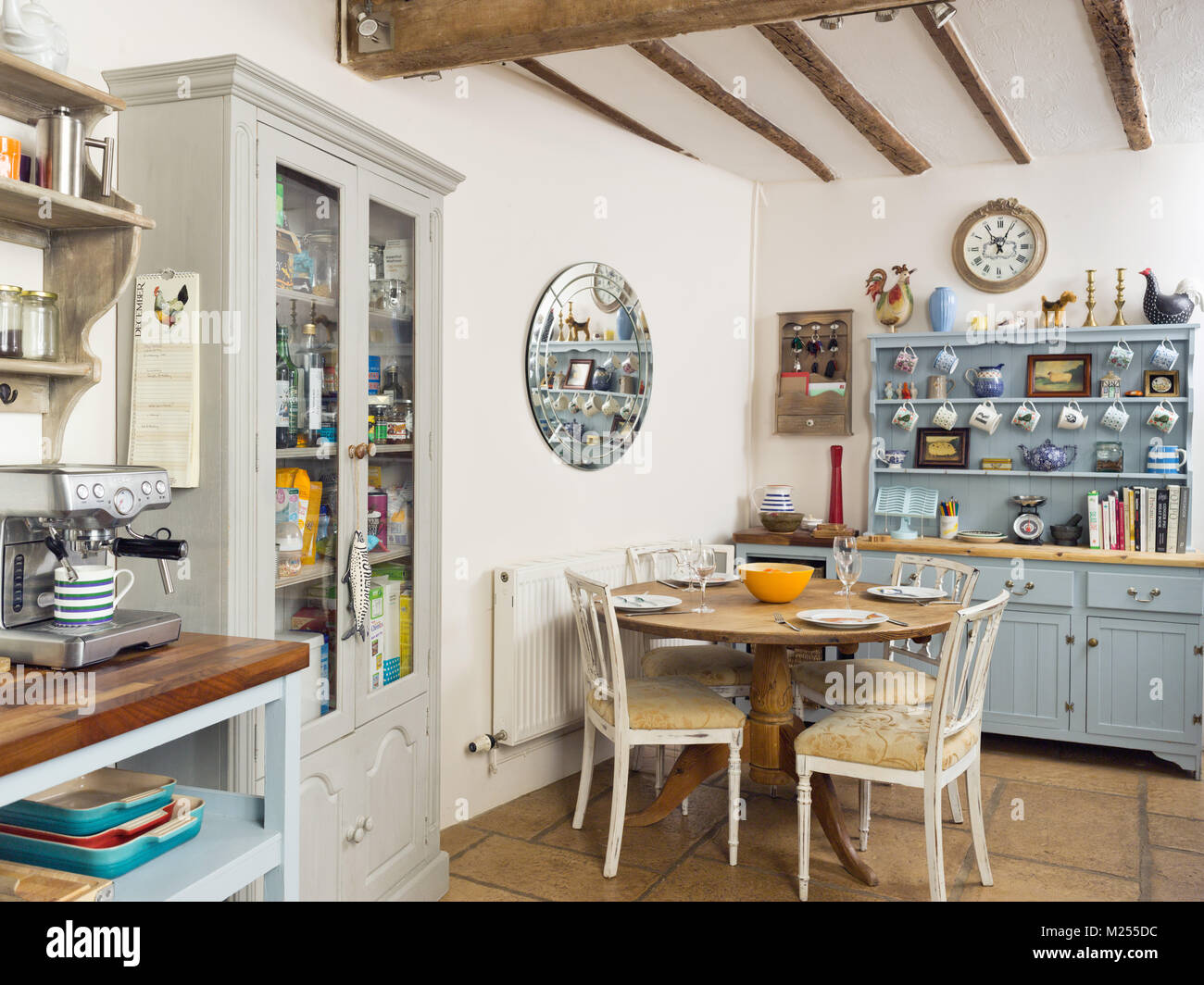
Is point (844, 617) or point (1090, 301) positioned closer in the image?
point (844, 617)

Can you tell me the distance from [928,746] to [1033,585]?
186 centimetres

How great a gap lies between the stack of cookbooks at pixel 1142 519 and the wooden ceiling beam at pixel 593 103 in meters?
2.48

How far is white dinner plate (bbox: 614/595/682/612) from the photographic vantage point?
3045 millimetres

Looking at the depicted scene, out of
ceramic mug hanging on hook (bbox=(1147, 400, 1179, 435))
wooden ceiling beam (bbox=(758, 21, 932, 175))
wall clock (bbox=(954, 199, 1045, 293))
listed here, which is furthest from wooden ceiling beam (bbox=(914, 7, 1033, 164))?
ceramic mug hanging on hook (bbox=(1147, 400, 1179, 435))

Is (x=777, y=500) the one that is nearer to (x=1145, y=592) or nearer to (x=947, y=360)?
(x=947, y=360)

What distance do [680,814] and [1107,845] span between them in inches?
55.1

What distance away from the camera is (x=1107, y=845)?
3.22 metres

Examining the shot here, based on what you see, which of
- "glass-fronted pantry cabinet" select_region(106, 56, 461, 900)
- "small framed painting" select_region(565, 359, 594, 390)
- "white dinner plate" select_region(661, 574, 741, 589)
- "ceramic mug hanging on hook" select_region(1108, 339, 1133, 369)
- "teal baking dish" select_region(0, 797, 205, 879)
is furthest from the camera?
"ceramic mug hanging on hook" select_region(1108, 339, 1133, 369)

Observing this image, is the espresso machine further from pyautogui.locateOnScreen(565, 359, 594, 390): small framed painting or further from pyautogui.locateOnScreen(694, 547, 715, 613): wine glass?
pyautogui.locateOnScreen(565, 359, 594, 390): small framed painting

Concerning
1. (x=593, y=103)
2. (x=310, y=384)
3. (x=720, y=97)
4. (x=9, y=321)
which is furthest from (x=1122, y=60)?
(x=9, y=321)

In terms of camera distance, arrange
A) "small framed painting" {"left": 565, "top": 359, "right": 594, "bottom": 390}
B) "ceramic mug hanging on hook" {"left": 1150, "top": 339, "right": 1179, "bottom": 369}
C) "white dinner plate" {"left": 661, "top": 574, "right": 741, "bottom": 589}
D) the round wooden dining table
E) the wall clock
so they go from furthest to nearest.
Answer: the wall clock, "ceramic mug hanging on hook" {"left": 1150, "top": 339, "right": 1179, "bottom": 369}, "small framed painting" {"left": 565, "top": 359, "right": 594, "bottom": 390}, "white dinner plate" {"left": 661, "top": 574, "right": 741, "bottom": 589}, the round wooden dining table

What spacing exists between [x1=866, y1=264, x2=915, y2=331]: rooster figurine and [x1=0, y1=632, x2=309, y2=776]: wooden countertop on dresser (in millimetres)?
3815

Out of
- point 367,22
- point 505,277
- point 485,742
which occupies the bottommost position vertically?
point 485,742

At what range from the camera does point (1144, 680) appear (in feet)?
13.3
